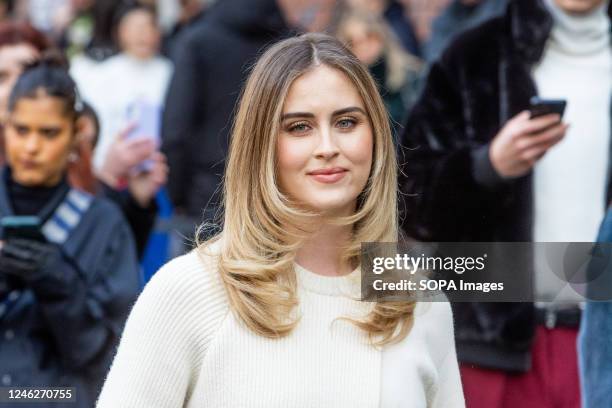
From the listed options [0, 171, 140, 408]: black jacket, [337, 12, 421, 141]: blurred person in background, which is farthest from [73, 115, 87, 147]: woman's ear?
[337, 12, 421, 141]: blurred person in background

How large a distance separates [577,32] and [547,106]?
1.49 feet

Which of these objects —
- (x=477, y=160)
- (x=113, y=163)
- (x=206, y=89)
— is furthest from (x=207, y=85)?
(x=477, y=160)

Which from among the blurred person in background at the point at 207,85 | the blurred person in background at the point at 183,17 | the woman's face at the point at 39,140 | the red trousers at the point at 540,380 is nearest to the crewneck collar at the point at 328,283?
the red trousers at the point at 540,380

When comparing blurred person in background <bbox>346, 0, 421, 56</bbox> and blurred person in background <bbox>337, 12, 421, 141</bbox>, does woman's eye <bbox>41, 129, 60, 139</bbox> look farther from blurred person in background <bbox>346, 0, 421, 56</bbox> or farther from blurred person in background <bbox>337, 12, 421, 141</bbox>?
blurred person in background <bbox>346, 0, 421, 56</bbox>

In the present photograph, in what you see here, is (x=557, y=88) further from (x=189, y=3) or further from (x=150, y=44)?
(x=189, y=3)

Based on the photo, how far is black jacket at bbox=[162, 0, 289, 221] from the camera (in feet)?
18.5

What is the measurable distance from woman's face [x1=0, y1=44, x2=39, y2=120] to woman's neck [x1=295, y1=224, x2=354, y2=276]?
247cm

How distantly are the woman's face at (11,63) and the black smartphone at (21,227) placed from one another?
105 centimetres

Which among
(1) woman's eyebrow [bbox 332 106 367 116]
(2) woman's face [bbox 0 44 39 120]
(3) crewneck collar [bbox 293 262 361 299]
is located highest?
(2) woman's face [bbox 0 44 39 120]

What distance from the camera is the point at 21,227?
3.99 metres

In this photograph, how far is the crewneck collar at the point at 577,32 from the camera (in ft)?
12.8

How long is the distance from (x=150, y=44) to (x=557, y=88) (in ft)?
15.0

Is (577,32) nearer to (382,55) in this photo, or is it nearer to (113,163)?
(113,163)

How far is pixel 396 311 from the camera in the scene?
2762 millimetres
